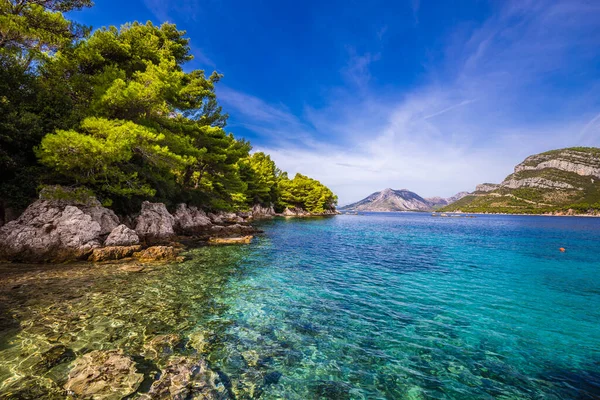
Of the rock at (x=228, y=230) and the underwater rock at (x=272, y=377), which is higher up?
the rock at (x=228, y=230)

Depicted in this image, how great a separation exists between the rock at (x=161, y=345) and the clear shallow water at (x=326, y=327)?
7.1 inches

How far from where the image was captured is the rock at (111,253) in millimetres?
15117

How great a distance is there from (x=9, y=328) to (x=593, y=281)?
87.8 feet

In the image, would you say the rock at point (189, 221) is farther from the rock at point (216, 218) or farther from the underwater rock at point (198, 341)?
the underwater rock at point (198, 341)

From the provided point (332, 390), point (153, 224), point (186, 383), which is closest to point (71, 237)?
point (153, 224)

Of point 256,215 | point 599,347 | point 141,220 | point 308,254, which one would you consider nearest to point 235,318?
point 599,347

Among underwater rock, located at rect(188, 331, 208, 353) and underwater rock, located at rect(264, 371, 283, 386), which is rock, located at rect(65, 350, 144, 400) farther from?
underwater rock, located at rect(264, 371, 283, 386)

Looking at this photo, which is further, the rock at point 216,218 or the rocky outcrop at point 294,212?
the rocky outcrop at point 294,212

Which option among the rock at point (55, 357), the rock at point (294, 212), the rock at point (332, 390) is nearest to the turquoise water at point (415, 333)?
the rock at point (332, 390)

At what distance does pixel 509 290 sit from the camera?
13.0m

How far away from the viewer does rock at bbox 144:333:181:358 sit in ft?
20.2

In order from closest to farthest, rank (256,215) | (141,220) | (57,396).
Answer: (57,396) → (141,220) → (256,215)

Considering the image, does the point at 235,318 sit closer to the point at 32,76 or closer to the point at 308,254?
the point at 308,254

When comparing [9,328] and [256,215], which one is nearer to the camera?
[9,328]
